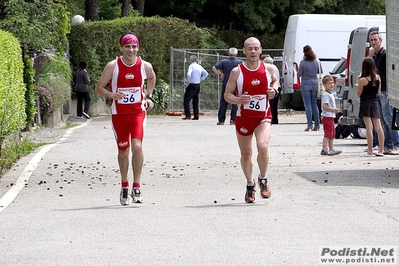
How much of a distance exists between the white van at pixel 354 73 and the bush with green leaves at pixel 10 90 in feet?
19.1

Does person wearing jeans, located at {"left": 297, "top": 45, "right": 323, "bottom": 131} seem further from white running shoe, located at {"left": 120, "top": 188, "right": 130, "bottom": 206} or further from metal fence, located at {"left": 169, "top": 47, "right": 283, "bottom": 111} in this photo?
white running shoe, located at {"left": 120, "top": 188, "right": 130, "bottom": 206}

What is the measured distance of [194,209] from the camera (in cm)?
1093

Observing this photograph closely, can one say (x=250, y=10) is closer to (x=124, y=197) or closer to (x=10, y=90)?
(x=10, y=90)

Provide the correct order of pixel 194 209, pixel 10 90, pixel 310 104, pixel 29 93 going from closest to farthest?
pixel 194 209
pixel 10 90
pixel 29 93
pixel 310 104

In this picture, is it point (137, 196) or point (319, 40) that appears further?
point (319, 40)

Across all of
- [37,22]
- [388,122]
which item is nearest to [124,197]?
[388,122]

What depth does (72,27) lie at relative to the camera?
3506cm

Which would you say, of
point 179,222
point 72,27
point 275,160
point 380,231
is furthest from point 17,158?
point 72,27

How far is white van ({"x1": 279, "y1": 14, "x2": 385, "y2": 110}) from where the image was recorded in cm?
3041

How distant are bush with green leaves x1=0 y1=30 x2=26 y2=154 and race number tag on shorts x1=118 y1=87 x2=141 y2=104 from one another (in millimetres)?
3385

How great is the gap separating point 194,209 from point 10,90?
22.4 feet

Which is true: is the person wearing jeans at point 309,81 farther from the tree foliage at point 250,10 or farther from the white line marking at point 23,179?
the tree foliage at point 250,10

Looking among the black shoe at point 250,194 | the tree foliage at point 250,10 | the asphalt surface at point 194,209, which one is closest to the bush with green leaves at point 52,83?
the asphalt surface at point 194,209

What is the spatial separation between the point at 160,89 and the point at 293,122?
A: 24.4 ft
